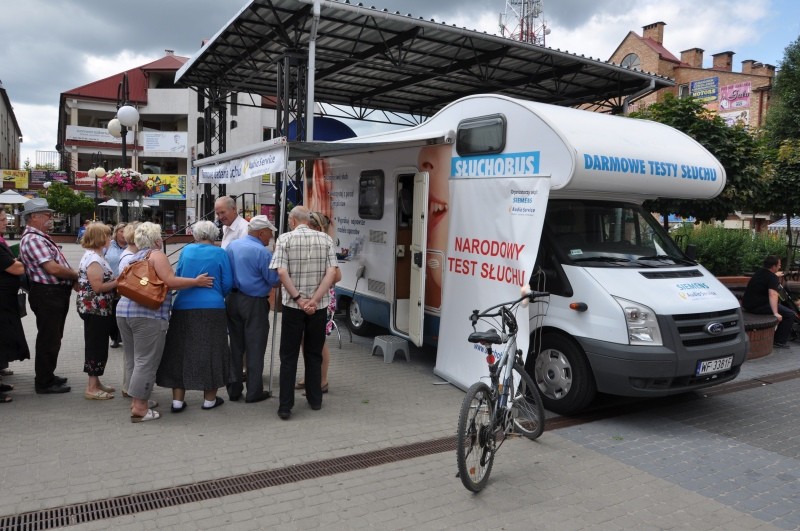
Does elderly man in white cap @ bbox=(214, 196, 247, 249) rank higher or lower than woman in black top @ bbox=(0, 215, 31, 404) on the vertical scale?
higher

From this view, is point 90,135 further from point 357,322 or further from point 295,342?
point 295,342

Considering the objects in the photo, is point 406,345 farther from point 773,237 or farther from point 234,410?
point 773,237

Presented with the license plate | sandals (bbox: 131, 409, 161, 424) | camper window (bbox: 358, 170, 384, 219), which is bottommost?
sandals (bbox: 131, 409, 161, 424)

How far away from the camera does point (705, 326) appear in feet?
17.9

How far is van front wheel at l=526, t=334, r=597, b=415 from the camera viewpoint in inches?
216

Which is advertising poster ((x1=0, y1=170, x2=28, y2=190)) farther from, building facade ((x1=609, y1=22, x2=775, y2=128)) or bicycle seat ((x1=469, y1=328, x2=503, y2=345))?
bicycle seat ((x1=469, y1=328, x2=503, y2=345))

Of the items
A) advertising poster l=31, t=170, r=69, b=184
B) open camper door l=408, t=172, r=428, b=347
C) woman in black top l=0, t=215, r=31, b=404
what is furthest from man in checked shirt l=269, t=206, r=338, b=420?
advertising poster l=31, t=170, r=69, b=184

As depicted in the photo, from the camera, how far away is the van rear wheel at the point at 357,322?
8805 mm

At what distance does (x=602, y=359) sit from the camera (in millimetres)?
5289

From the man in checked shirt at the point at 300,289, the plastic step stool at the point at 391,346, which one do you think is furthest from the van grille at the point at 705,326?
the plastic step stool at the point at 391,346

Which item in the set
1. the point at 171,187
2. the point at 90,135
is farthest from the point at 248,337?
the point at 90,135

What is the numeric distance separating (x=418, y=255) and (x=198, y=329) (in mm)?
2608

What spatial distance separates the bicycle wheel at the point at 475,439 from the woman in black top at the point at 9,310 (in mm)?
4167

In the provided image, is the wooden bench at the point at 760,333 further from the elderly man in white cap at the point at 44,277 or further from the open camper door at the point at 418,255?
the elderly man in white cap at the point at 44,277
